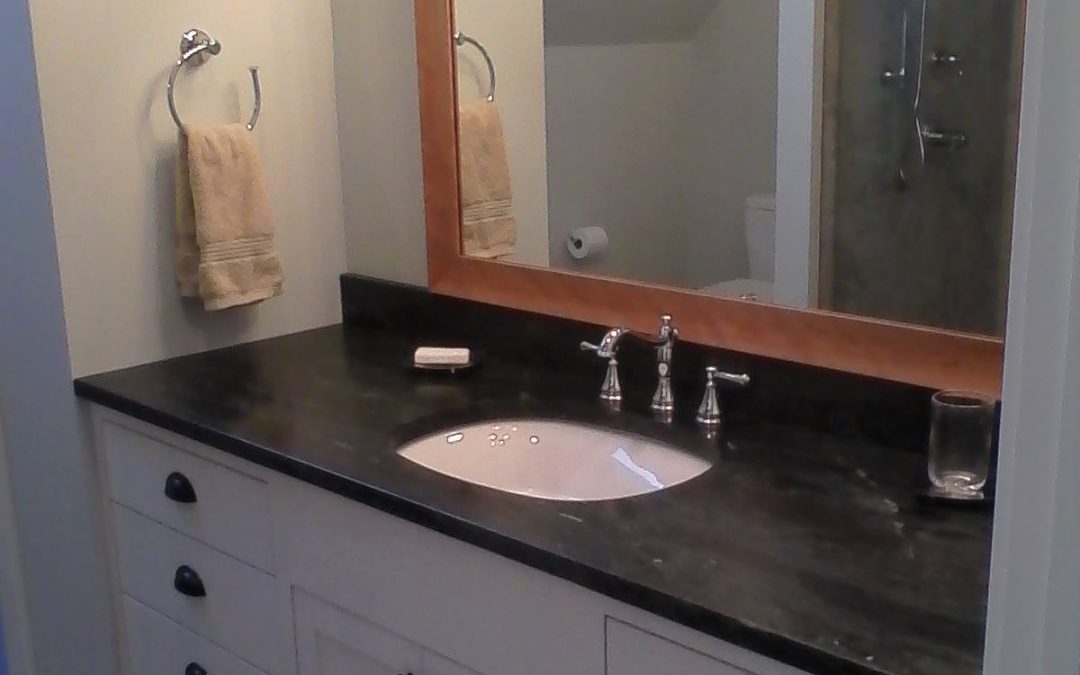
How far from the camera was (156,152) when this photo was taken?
6.25ft

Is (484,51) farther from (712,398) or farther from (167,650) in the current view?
(167,650)

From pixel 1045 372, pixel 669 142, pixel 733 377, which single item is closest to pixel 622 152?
pixel 669 142

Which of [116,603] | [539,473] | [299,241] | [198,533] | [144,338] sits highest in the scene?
[299,241]

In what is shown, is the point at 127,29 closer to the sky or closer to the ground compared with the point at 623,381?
closer to the sky

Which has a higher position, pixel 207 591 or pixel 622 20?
pixel 622 20

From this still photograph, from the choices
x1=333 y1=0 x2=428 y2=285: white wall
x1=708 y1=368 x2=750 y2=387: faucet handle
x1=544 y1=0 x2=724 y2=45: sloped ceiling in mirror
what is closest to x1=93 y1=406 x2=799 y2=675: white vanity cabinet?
x1=708 y1=368 x2=750 y2=387: faucet handle

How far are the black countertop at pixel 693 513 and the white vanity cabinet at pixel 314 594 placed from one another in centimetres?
4

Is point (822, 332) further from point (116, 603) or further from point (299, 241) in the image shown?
point (116, 603)

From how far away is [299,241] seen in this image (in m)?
2.13

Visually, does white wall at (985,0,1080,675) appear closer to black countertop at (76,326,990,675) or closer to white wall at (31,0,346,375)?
black countertop at (76,326,990,675)

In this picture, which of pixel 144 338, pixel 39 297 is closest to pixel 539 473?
pixel 144 338

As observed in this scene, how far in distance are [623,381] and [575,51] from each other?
53cm

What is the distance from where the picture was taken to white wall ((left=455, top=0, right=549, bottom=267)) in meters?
1.85

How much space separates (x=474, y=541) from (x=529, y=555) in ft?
0.28
